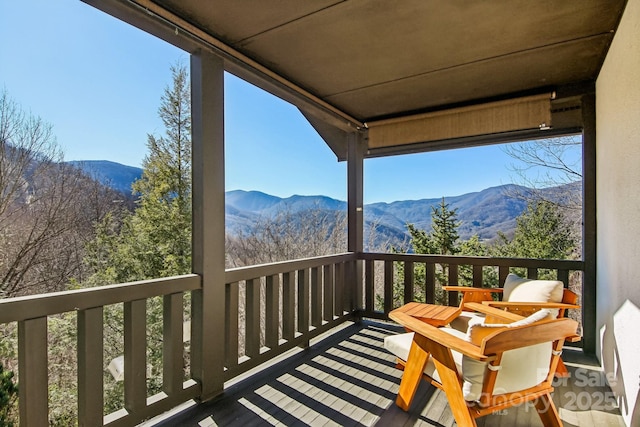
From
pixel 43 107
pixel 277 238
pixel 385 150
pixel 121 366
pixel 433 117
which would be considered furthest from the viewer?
pixel 277 238

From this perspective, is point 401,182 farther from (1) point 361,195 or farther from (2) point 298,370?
(2) point 298,370

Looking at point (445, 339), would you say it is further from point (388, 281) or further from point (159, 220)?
point (159, 220)

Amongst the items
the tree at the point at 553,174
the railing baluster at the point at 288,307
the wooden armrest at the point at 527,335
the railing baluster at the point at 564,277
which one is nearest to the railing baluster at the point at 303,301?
the railing baluster at the point at 288,307

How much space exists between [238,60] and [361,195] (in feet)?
7.26

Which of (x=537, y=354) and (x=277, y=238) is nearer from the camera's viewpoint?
(x=537, y=354)

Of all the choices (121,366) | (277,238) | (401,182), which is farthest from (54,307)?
(401,182)

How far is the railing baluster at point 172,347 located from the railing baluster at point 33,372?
2.04ft

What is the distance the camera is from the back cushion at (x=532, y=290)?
2533 millimetres

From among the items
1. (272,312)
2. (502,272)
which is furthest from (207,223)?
(502,272)

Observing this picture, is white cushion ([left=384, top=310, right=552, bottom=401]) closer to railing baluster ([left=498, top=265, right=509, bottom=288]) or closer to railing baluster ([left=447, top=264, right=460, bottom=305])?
railing baluster ([left=498, top=265, right=509, bottom=288])

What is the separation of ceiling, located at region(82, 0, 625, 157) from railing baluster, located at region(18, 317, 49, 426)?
1.71 meters

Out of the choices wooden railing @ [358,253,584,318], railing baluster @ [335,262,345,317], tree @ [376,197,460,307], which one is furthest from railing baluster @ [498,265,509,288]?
tree @ [376,197,460,307]

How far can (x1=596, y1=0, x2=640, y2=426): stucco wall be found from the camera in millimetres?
1724

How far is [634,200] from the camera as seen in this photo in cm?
176
